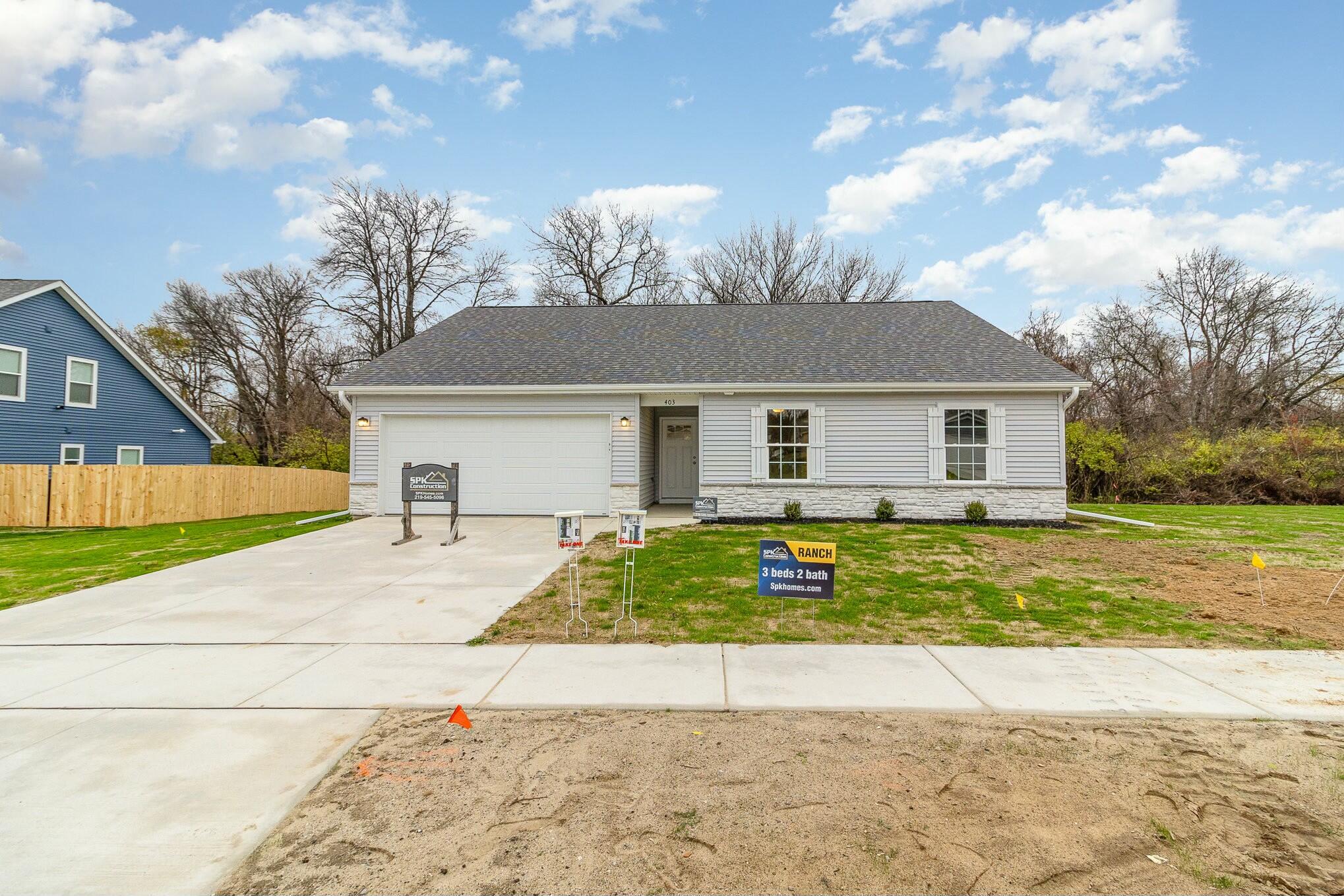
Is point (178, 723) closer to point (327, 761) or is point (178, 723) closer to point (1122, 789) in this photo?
point (327, 761)

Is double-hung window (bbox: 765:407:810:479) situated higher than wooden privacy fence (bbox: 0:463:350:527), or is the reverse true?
double-hung window (bbox: 765:407:810:479)

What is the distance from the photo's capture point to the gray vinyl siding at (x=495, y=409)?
12.5 m

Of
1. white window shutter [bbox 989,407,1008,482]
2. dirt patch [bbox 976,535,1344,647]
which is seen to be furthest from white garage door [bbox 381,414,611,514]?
white window shutter [bbox 989,407,1008,482]

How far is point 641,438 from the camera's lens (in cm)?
1316

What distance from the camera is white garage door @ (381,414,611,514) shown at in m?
12.6

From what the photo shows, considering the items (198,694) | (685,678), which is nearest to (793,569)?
(685,678)

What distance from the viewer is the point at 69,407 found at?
16.8 meters

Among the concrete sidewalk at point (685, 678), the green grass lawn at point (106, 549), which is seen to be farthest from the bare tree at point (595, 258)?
the concrete sidewalk at point (685, 678)

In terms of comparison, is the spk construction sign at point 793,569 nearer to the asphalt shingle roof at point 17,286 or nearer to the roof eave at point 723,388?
the roof eave at point 723,388

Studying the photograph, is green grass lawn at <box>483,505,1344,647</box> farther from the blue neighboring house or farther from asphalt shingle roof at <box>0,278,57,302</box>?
asphalt shingle roof at <box>0,278,57,302</box>

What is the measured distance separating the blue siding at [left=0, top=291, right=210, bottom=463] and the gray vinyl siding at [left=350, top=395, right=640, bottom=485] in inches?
435

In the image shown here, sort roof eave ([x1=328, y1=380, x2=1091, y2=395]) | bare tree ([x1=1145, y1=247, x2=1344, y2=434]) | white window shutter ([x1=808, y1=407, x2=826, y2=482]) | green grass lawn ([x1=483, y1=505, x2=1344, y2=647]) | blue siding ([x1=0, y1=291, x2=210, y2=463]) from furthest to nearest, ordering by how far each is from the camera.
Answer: bare tree ([x1=1145, y1=247, x2=1344, y2=434]), blue siding ([x1=0, y1=291, x2=210, y2=463]), white window shutter ([x1=808, y1=407, x2=826, y2=482]), roof eave ([x1=328, y1=380, x2=1091, y2=395]), green grass lawn ([x1=483, y1=505, x2=1344, y2=647])

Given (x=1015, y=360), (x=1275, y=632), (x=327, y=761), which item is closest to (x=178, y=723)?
(x=327, y=761)

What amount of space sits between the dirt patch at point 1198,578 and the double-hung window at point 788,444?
3892 mm
